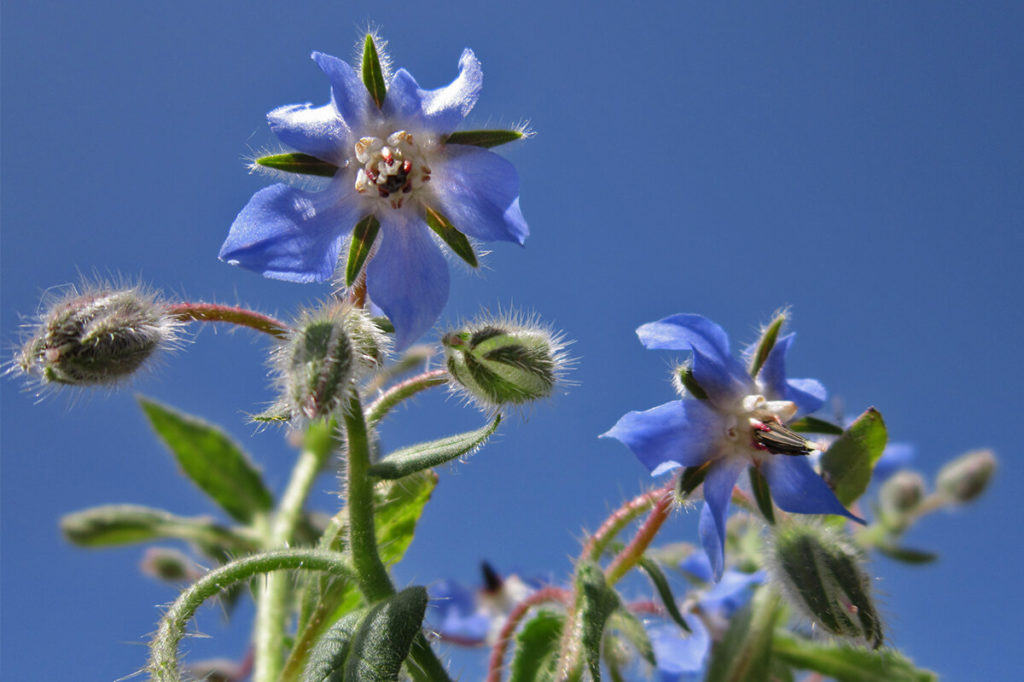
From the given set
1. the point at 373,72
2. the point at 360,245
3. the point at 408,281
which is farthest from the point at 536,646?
the point at 373,72

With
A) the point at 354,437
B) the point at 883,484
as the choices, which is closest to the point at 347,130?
the point at 354,437

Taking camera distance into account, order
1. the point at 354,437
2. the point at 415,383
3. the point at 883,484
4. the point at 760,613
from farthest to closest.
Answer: the point at 883,484, the point at 760,613, the point at 415,383, the point at 354,437

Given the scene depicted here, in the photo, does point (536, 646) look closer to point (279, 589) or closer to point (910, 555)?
point (279, 589)

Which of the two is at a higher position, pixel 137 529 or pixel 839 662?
pixel 137 529

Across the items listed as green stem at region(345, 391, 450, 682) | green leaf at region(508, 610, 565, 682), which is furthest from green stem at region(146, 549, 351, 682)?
green leaf at region(508, 610, 565, 682)

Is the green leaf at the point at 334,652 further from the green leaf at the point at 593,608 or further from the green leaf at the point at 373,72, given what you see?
the green leaf at the point at 373,72

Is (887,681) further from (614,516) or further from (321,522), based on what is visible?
(321,522)
